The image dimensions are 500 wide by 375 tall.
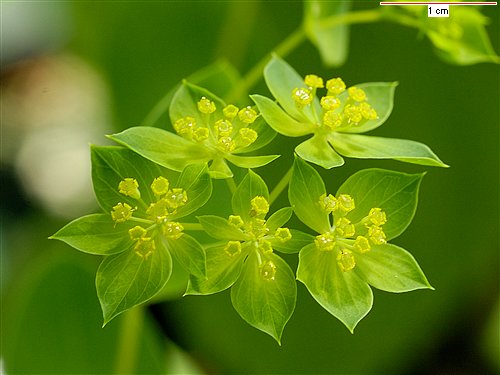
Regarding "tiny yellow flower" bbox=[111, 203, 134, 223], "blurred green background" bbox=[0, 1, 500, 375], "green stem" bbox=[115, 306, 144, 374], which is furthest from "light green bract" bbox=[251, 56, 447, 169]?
"blurred green background" bbox=[0, 1, 500, 375]

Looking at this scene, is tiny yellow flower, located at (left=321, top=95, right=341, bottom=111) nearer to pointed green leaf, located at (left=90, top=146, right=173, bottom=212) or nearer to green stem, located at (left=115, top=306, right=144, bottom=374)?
pointed green leaf, located at (left=90, top=146, right=173, bottom=212)

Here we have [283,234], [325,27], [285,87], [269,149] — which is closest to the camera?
[283,234]

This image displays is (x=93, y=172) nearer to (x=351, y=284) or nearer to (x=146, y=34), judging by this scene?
(x=351, y=284)

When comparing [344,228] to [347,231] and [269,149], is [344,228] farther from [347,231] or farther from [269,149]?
[269,149]

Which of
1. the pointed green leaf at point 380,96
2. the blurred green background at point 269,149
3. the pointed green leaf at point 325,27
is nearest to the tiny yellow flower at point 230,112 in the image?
the pointed green leaf at point 380,96

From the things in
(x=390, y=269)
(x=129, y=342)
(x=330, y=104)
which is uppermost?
(x=330, y=104)

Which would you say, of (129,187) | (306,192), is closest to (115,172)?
(129,187)

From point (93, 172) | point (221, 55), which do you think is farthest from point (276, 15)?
point (93, 172)
